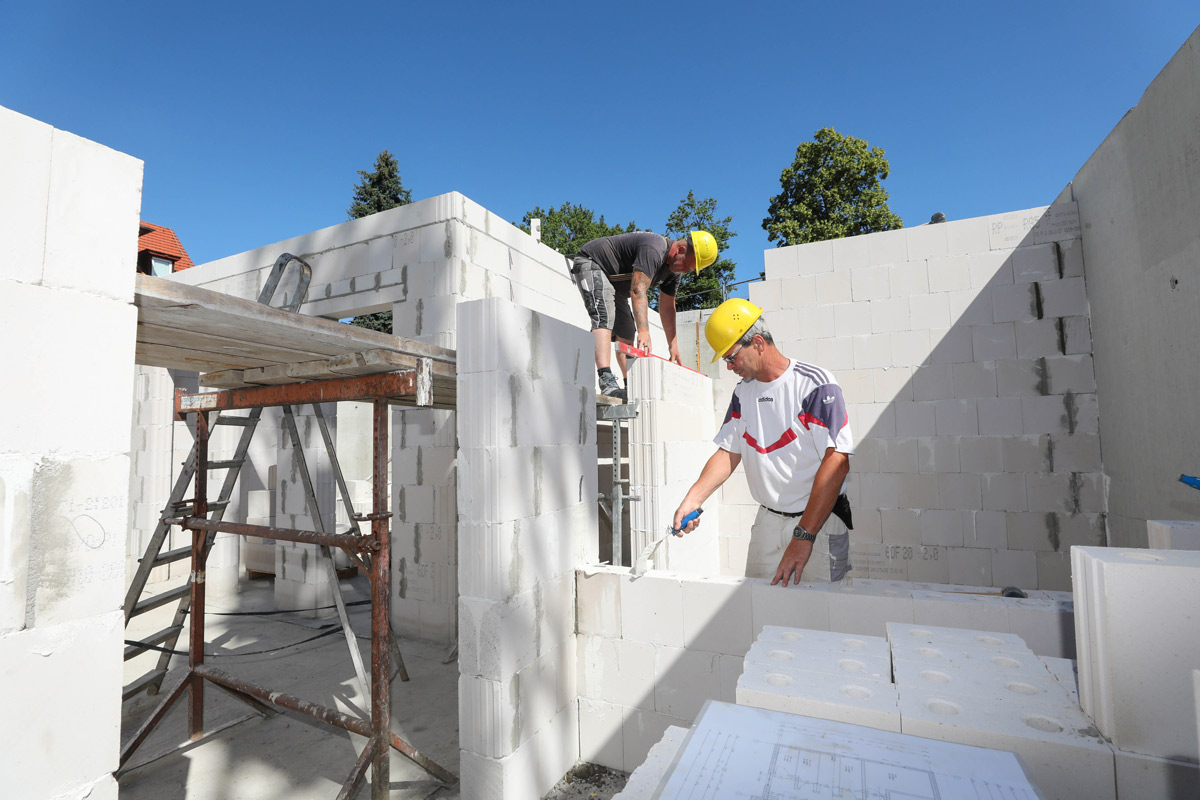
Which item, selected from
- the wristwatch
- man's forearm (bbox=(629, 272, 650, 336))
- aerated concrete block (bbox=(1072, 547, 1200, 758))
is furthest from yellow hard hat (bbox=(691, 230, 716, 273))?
aerated concrete block (bbox=(1072, 547, 1200, 758))

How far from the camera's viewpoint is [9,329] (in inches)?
58.1

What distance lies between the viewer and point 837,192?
17.4 metres

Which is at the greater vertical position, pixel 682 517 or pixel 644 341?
pixel 644 341

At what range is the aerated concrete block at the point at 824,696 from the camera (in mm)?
1379

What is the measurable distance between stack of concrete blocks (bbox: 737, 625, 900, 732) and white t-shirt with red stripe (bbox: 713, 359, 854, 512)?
122cm

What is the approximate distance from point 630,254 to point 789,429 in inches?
97.9

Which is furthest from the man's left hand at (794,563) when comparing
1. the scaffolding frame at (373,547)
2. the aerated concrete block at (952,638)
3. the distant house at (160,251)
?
the distant house at (160,251)

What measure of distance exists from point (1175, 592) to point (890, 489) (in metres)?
4.57

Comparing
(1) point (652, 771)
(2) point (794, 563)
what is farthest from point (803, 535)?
(1) point (652, 771)

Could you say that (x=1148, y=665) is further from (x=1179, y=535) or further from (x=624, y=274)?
(x=624, y=274)

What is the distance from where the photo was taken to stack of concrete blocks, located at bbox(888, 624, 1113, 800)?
1.26m

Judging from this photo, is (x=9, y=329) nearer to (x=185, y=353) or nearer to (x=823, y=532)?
(x=185, y=353)

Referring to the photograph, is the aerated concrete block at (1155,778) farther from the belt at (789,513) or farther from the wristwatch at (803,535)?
the belt at (789,513)

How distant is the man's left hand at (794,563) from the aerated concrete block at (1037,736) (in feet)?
4.40
